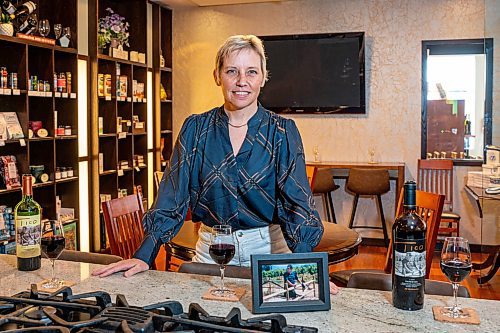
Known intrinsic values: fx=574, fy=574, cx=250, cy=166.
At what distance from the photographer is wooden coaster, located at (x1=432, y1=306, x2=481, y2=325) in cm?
126

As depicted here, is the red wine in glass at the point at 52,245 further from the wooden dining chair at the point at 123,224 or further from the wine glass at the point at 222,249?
the wooden dining chair at the point at 123,224

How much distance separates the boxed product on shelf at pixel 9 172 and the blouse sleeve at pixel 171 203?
103 inches

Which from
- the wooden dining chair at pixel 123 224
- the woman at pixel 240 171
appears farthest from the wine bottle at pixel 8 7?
the woman at pixel 240 171

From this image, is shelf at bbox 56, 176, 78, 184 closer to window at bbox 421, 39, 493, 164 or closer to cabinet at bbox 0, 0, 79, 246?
cabinet at bbox 0, 0, 79, 246

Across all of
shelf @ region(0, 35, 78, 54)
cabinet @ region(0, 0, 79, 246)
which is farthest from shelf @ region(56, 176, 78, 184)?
shelf @ region(0, 35, 78, 54)

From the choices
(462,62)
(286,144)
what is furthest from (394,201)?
(286,144)

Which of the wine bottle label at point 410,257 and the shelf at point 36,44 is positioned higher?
the shelf at point 36,44

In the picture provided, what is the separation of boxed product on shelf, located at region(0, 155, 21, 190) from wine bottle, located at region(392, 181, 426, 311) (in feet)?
11.5

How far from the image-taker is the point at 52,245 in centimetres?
155

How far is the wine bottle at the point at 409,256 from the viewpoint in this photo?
1.31 meters

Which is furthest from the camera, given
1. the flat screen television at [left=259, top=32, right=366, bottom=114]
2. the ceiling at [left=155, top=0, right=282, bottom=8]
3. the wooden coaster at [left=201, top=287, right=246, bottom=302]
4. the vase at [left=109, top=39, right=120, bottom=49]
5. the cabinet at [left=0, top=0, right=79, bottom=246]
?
the ceiling at [left=155, top=0, right=282, bottom=8]

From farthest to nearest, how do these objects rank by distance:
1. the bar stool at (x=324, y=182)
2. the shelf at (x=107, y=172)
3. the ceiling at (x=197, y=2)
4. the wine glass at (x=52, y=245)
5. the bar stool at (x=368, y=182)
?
the ceiling at (x=197, y=2) < the bar stool at (x=324, y=182) < the bar stool at (x=368, y=182) < the shelf at (x=107, y=172) < the wine glass at (x=52, y=245)

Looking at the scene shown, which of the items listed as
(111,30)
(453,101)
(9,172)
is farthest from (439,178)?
(9,172)

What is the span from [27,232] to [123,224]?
122cm
